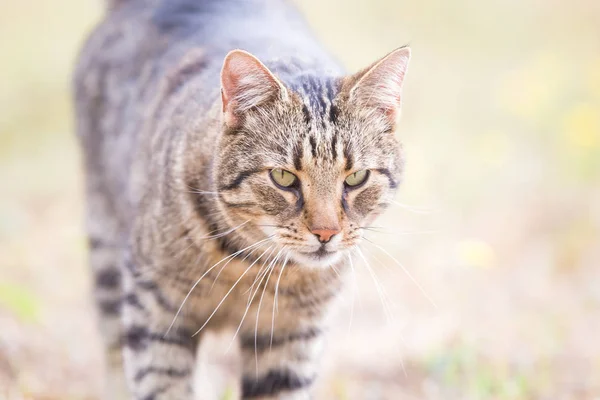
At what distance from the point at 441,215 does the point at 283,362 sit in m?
2.75

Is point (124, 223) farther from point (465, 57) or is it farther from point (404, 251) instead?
point (465, 57)

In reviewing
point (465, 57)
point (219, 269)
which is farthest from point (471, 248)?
point (465, 57)

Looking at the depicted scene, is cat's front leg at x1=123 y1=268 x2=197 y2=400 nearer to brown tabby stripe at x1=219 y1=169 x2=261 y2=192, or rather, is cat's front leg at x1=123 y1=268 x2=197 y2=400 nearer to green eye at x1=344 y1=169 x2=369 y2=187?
brown tabby stripe at x1=219 y1=169 x2=261 y2=192

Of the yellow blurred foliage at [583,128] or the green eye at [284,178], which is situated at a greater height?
the green eye at [284,178]

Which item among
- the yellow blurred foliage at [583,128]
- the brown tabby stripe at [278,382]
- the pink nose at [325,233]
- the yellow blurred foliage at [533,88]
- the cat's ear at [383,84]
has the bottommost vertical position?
the brown tabby stripe at [278,382]

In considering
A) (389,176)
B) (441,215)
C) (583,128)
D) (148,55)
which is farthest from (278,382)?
(583,128)

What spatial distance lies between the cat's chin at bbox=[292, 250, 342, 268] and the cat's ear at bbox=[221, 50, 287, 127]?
45cm

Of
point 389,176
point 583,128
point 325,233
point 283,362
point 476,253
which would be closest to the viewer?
point 325,233

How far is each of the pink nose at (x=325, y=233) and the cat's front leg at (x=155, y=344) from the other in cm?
61

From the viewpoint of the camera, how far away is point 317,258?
2328mm

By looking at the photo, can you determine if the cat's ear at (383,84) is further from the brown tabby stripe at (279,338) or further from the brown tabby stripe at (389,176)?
the brown tabby stripe at (279,338)

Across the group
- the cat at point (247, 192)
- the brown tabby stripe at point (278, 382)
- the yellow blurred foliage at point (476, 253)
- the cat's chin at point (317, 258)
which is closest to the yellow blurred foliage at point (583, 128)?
the yellow blurred foliage at point (476, 253)

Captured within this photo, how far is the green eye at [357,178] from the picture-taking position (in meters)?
2.34

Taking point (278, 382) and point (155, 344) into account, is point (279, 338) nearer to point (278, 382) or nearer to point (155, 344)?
point (278, 382)
